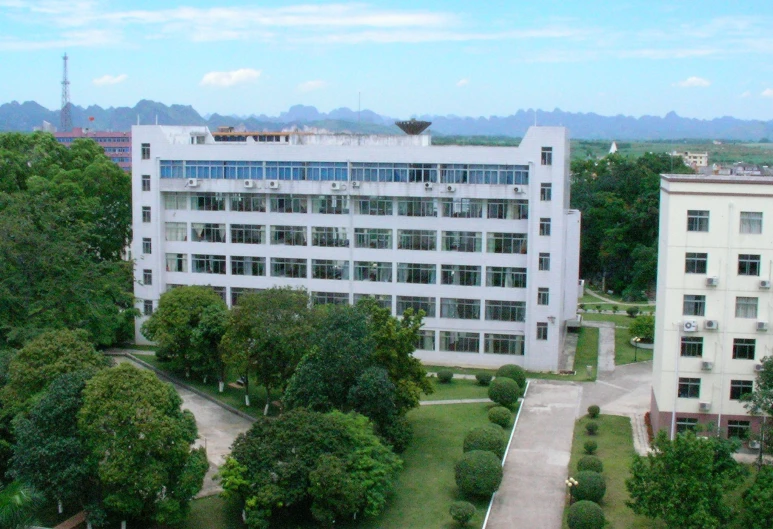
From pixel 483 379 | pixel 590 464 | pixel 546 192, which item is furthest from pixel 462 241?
pixel 590 464

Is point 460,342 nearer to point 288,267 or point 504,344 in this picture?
point 504,344

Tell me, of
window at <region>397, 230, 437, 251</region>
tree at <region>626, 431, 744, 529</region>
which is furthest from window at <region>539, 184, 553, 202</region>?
tree at <region>626, 431, 744, 529</region>

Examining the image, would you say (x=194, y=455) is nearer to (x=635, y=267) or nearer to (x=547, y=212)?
(x=547, y=212)

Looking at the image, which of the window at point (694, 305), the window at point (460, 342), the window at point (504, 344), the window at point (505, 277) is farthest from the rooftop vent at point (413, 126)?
the window at point (694, 305)

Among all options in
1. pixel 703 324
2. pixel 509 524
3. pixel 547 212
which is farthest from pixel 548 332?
pixel 509 524

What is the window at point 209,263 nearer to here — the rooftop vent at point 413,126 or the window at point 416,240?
the window at point 416,240

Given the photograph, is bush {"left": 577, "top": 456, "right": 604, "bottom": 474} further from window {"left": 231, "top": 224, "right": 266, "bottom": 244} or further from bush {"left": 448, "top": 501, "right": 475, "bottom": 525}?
window {"left": 231, "top": 224, "right": 266, "bottom": 244}
